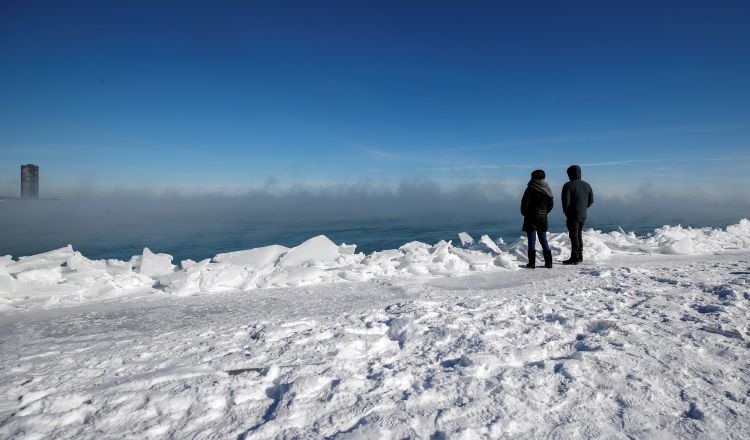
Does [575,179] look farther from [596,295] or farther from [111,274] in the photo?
[111,274]

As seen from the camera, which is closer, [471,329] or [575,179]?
[471,329]

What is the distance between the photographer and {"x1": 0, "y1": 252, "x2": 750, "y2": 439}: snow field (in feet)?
6.27

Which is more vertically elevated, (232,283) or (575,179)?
(575,179)

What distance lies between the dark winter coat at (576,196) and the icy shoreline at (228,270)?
1.35 meters

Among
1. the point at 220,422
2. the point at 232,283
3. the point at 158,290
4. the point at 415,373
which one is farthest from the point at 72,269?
the point at 415,373

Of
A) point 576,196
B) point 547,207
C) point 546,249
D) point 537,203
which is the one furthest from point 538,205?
point 576,196

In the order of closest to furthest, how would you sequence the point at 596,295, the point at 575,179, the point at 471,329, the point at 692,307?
the point at 471,329, the point at 692,307, the point at 596,295, the point at 575,179

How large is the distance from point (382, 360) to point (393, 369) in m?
0.18

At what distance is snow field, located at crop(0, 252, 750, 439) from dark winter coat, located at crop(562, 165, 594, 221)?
273 centimetres

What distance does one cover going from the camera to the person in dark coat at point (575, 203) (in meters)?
6.97

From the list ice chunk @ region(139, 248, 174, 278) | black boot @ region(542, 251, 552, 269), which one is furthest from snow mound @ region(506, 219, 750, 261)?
ice chunk @ region(139, 248, 174, 278)

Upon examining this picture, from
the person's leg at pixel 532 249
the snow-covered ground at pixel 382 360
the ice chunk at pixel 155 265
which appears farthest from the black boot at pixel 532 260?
the ice chunk at pixel 155 265

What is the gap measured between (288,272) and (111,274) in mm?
2912

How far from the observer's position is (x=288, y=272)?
5895 millimetres
